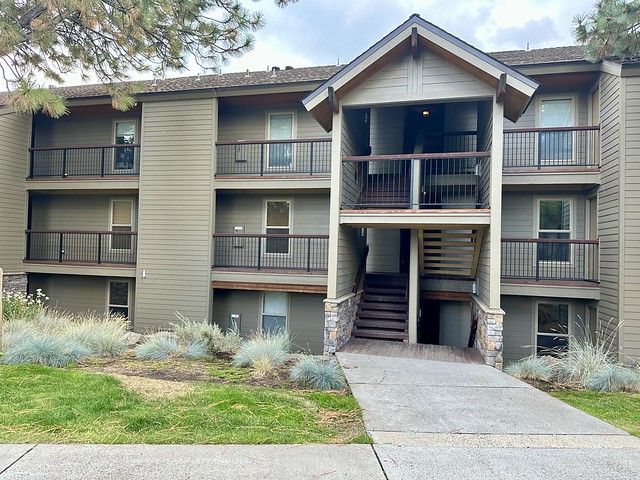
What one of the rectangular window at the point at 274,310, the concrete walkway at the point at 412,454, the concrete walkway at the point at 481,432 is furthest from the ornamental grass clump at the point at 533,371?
the rectangular window at the point at 274,310

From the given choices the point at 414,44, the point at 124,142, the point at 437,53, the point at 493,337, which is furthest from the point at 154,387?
the point at 124,142

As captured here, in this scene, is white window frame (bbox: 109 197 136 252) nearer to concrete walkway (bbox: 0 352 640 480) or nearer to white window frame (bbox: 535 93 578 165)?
concrete walkway (bbox: 0 352 640 480)

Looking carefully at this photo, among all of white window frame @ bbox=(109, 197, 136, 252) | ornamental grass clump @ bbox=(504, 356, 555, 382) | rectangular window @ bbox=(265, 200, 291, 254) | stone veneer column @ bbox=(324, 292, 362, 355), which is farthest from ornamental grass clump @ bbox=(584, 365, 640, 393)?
white window frame @ bbox=(109, 197, 136, 252)

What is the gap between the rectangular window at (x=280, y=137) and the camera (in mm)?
11852

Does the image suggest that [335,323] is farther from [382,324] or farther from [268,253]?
[268,253]

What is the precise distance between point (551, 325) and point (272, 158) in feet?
29.2

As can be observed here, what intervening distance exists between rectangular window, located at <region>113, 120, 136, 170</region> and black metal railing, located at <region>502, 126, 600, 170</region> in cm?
1087

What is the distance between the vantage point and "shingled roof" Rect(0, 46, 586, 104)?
10781 millimetres

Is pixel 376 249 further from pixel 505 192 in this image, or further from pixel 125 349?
pixel 125 349

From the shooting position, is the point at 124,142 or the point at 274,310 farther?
the point at 124,142

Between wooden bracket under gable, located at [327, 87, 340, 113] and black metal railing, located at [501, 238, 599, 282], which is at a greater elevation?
wooden bracket under gable, located at [327, 87, 340, 113]

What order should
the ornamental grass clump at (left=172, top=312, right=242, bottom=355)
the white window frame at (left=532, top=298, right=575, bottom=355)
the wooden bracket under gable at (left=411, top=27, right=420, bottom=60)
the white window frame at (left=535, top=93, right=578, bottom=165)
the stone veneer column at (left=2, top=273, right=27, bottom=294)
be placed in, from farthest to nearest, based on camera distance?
the stone veneer column at (left=2, top=273, right=27, bottom=294) → the white window frame at (left=532, top=298, right=575, bottom=355) → the white window frame at (left=535, top=93, right=578, bottom=165) → the ornamental grass clump at (left=172, top=312, right=242, bottom=355) → the wooden bracket under gable at (left=411, top=27, right=420, bottom=60)

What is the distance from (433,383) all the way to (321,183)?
593 centimetres

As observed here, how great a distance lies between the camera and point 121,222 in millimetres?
12961
